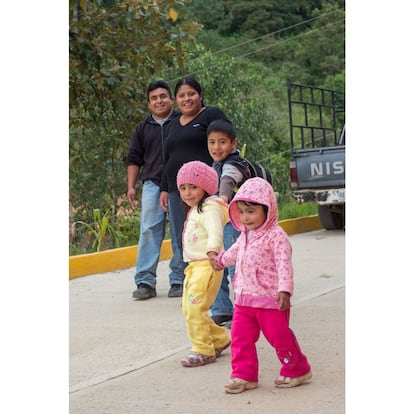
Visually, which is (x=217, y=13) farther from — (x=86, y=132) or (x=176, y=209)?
(x=176, y=209)

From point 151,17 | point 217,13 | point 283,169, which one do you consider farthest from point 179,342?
point 217,13

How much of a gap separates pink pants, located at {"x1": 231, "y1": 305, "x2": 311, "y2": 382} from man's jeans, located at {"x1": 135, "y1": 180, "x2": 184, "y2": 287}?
2.84 meters

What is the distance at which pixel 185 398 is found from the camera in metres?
4.31

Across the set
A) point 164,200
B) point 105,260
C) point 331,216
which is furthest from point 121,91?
point 331,216

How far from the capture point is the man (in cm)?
720

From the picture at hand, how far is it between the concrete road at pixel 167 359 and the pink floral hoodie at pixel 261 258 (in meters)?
0.45

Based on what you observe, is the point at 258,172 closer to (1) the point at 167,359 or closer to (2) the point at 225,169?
(2) the point at 225,169

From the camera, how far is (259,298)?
4.35 metres

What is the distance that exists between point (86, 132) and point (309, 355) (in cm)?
755

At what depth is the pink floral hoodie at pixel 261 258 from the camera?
4.34 m

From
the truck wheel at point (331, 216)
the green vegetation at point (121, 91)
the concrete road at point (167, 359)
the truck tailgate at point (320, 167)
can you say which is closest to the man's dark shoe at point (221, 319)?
the concrete road at point (167, 359)

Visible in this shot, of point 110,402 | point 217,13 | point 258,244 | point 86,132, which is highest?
point 217,13

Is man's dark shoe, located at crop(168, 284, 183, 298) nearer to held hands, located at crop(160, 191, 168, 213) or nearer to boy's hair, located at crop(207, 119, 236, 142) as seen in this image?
held hands, located at crop(160, 191, 168, 213)

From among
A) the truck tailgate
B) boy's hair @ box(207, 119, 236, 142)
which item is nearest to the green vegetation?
boy's hair @ box(207, 119, 236, 142)
